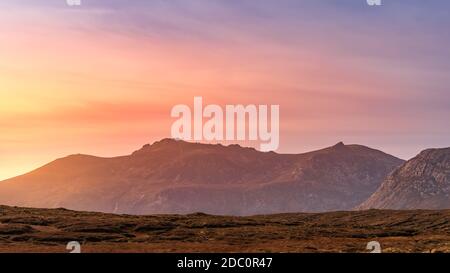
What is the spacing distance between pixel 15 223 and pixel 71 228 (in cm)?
1502

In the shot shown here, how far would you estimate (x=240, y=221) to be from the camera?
19025 centimetres
